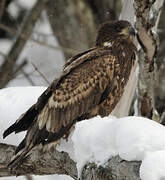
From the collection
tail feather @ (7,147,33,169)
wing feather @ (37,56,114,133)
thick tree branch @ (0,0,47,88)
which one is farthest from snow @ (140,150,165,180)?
thick tree branch @ (0,0,47,88)

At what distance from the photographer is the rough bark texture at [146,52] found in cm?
484

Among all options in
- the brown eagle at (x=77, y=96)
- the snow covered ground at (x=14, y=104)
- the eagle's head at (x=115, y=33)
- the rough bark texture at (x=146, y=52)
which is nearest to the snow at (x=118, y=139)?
the brown eagle at (x=77, y=96)

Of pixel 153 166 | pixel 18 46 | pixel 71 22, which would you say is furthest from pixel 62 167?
pixel 71 22

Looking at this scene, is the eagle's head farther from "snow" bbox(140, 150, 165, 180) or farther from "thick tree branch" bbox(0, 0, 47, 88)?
"thick tree branch" bbox(0, 0, 47, 88)

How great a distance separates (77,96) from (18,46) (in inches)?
141

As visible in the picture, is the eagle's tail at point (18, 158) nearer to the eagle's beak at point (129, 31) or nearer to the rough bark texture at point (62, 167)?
the rough bark texture at point (62, 167)

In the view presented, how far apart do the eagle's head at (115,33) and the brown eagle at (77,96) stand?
76 mm

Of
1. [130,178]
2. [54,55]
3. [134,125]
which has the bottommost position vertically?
[54,55]

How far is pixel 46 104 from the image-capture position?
15.6ft

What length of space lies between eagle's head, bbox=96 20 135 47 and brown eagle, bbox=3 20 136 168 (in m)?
0.08

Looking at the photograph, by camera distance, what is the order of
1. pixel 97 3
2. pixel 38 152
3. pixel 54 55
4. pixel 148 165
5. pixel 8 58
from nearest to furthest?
pixel 148 165 → pixel 38 152 → pixel 8 58 → pixel 97 3 → pixel 54 55

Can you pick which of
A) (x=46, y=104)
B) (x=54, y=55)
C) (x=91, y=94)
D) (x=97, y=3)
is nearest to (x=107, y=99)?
(x=91, y=94)

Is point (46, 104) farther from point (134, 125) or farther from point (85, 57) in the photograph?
point (134, 125)

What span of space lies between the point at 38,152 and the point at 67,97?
1.76 feet
